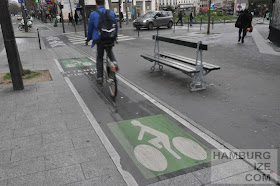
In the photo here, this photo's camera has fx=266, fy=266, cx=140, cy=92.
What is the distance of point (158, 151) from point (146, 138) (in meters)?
0.46

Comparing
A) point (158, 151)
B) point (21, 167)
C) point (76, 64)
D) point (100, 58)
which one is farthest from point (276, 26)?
point (21, 167)

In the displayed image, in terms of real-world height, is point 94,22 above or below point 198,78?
above

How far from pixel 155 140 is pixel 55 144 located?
1.58m

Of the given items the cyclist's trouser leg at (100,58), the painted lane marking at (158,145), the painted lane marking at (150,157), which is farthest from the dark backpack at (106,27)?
the painted lane marking at (150,157)

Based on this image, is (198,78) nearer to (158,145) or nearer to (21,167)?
(158,145)

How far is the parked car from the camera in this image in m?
26.2

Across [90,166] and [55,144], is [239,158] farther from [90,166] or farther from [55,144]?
[55,144]

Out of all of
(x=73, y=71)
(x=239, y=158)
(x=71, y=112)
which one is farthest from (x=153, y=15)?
(x=239, y=158)

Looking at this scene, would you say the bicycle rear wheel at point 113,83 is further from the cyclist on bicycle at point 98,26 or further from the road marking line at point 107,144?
the road marking line at point 107,144

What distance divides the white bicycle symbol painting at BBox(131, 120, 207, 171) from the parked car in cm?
2249

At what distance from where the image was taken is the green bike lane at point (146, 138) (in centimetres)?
351

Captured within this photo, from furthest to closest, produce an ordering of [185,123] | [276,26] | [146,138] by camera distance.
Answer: [276,26]
[185,123]
[146,138]

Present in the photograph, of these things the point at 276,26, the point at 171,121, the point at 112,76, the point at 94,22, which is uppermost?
the point at 94,22

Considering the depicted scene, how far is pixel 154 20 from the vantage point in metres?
26.5
